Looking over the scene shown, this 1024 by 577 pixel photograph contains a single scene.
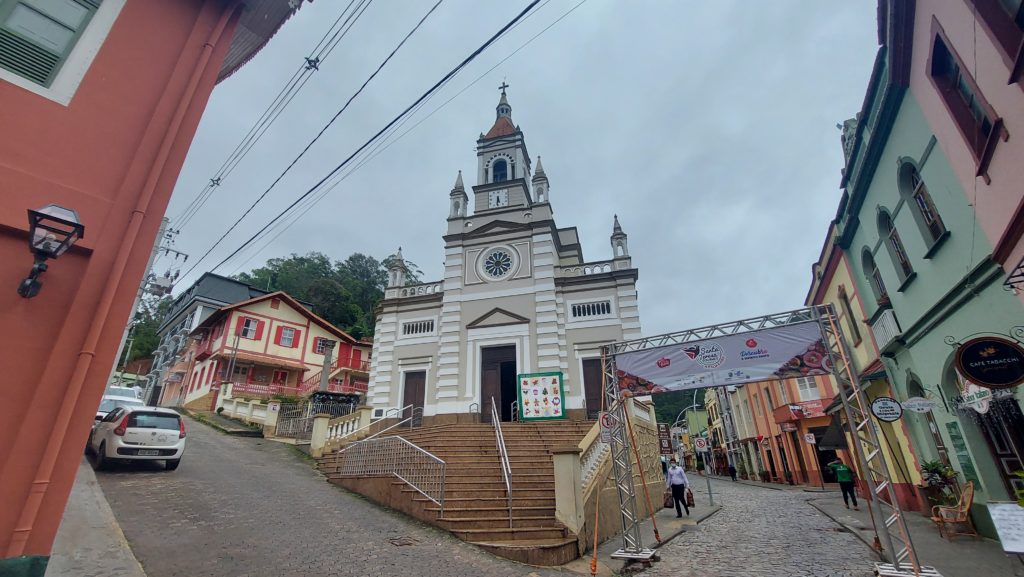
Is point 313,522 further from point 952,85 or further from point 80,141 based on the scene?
point 952,85

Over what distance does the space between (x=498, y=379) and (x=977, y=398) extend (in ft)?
47.3

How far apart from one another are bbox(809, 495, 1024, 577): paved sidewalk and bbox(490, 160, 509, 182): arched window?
780 inches

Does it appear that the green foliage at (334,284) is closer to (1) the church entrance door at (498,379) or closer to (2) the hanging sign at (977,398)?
(1) the church entrance door at (498,379)

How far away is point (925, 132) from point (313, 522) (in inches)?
490

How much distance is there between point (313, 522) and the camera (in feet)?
26.1

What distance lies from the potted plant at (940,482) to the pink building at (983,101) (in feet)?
16.5

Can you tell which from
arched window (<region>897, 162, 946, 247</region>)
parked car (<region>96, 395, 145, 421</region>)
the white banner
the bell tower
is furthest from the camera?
the bell tower

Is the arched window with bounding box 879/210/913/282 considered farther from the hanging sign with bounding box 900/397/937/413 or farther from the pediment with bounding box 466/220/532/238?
the pediment with bounding box 466/220/532/238

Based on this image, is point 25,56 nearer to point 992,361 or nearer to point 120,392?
point 992,361

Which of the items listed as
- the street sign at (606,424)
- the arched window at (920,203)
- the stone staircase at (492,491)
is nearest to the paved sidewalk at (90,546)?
the stone staircase at (492,491)

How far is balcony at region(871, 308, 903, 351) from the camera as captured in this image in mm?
10711

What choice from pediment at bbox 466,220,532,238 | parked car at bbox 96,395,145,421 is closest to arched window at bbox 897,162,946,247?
pediment at bbox 466,220,532,238

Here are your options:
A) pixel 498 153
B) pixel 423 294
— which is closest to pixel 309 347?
pixel 423 294

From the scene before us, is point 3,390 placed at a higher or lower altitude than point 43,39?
lower
